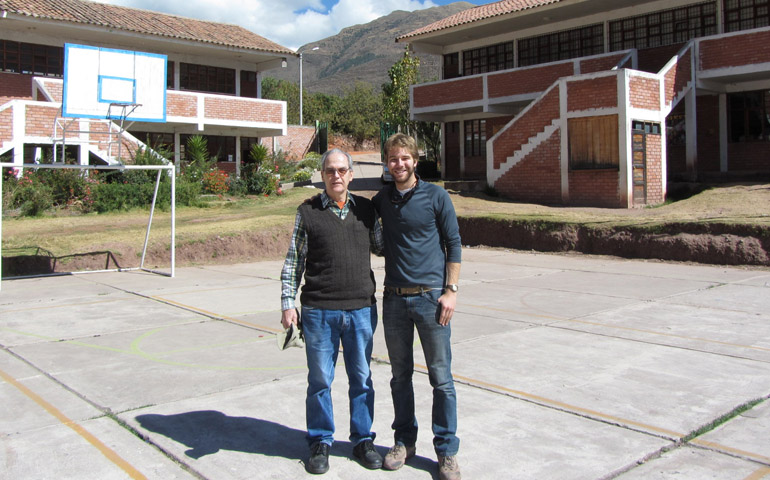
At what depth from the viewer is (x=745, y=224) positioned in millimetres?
12664

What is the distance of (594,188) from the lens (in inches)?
809

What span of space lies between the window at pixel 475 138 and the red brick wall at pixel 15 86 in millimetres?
18225

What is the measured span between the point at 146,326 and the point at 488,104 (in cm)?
2129

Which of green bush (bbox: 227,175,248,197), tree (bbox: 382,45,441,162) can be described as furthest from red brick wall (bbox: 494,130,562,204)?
tree (bbox: 382,45,441,162)

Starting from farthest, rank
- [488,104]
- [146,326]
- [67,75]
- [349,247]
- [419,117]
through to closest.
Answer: [419,117] < [488,104] < [67,75] < [146,326] < [349,247]

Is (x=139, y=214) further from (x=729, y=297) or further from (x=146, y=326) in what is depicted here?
(x=729, y=297)

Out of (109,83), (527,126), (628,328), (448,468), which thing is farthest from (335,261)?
(527,126)

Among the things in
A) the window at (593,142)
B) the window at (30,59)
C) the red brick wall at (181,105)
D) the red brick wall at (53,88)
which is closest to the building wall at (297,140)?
the red brick wall at (181,105)

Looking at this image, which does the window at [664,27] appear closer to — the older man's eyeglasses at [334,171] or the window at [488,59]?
the window at [488,59]

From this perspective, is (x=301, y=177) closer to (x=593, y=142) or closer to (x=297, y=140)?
(x=297, y=140)

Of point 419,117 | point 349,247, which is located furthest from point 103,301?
point 419,117

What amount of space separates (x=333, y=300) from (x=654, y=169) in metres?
18.6

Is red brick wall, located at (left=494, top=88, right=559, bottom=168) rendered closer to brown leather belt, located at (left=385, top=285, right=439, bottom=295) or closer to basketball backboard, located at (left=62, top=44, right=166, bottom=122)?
basketball backboard, located at (left=62, top=44, right=166, bottom=122)

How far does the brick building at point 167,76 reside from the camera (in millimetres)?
22453
